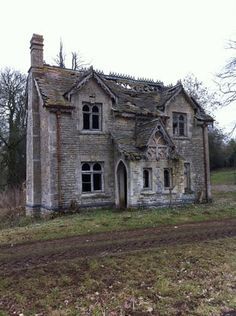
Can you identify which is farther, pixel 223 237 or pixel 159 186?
pixel 159 186

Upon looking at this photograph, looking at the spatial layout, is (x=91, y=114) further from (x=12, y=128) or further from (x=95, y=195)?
(x=12, y=128)

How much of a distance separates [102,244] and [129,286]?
11.9ft

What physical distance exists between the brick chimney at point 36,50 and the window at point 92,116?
14.3 feet

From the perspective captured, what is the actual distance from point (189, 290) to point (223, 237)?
5361 millimetres

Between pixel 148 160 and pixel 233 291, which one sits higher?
pixel 148 160

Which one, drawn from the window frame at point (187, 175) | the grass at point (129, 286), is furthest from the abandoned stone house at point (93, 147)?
the grass at point (129, 286)

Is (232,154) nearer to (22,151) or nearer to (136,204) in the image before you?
(22,151)

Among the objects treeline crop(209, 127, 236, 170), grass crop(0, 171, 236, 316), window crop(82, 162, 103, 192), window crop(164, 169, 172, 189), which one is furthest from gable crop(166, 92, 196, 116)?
treeline crop(209, 127, 236, 170)

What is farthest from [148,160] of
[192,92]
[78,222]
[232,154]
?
[232,154]

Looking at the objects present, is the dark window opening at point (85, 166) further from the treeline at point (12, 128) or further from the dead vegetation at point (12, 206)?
the treeline at point (12, 128)

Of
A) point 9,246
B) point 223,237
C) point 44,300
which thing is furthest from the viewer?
point 223,237

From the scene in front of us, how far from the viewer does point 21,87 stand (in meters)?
38.0

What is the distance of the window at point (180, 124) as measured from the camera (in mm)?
23906

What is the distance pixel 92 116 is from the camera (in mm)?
21016
